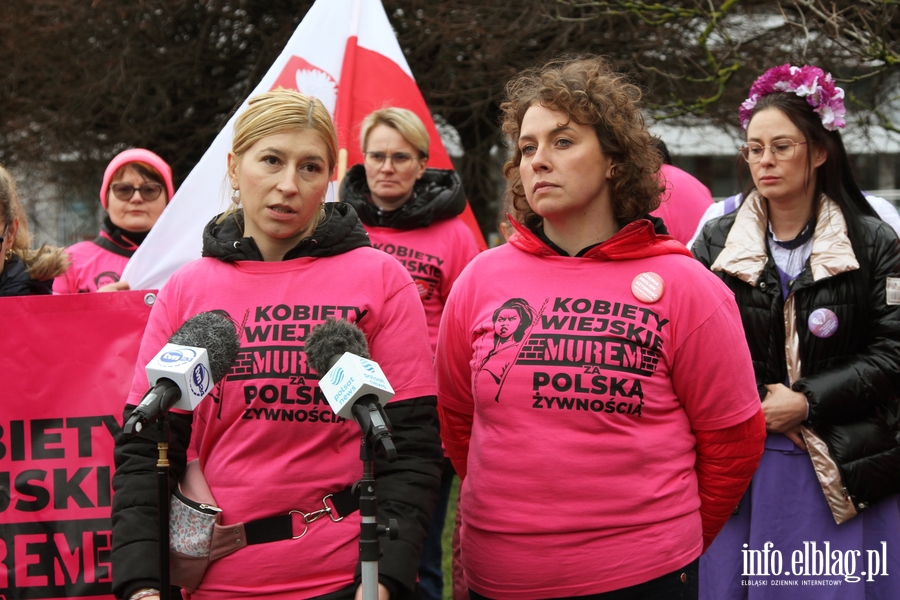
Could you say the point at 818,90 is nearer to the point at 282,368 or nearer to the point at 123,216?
the point at 282,368

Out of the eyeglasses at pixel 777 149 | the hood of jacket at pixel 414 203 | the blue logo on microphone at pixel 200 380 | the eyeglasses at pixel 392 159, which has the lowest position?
the blue logo on microphone at pixel 200 380

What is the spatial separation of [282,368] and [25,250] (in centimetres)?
171

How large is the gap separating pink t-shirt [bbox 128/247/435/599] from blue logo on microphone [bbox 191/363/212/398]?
9.7 inches

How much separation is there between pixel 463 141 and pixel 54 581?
8029 millimetres

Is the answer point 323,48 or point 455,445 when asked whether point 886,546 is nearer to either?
point 455,445

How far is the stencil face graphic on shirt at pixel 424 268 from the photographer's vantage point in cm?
499

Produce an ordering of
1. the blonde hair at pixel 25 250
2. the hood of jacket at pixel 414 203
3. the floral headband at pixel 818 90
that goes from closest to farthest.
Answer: the blonde hair at pixel 25 250 < the floral headband at pixel 818 90 < the hood of jacket at pixel 414 203

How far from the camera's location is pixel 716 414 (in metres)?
2.67

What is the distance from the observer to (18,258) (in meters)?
3.58

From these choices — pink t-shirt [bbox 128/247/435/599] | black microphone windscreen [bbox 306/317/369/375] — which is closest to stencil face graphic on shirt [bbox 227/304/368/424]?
pink t-shirt [bbox 128/247/435/599]

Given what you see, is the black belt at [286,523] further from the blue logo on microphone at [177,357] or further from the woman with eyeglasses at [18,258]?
the woman with eyeglasses at [18,258]

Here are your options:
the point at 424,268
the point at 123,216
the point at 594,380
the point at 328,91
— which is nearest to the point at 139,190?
the point at 123,216

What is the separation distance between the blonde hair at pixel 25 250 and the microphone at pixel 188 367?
59.1 inches

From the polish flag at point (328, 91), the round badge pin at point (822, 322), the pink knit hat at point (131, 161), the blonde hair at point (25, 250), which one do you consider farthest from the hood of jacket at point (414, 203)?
the round badge pin at point (822, 322)
